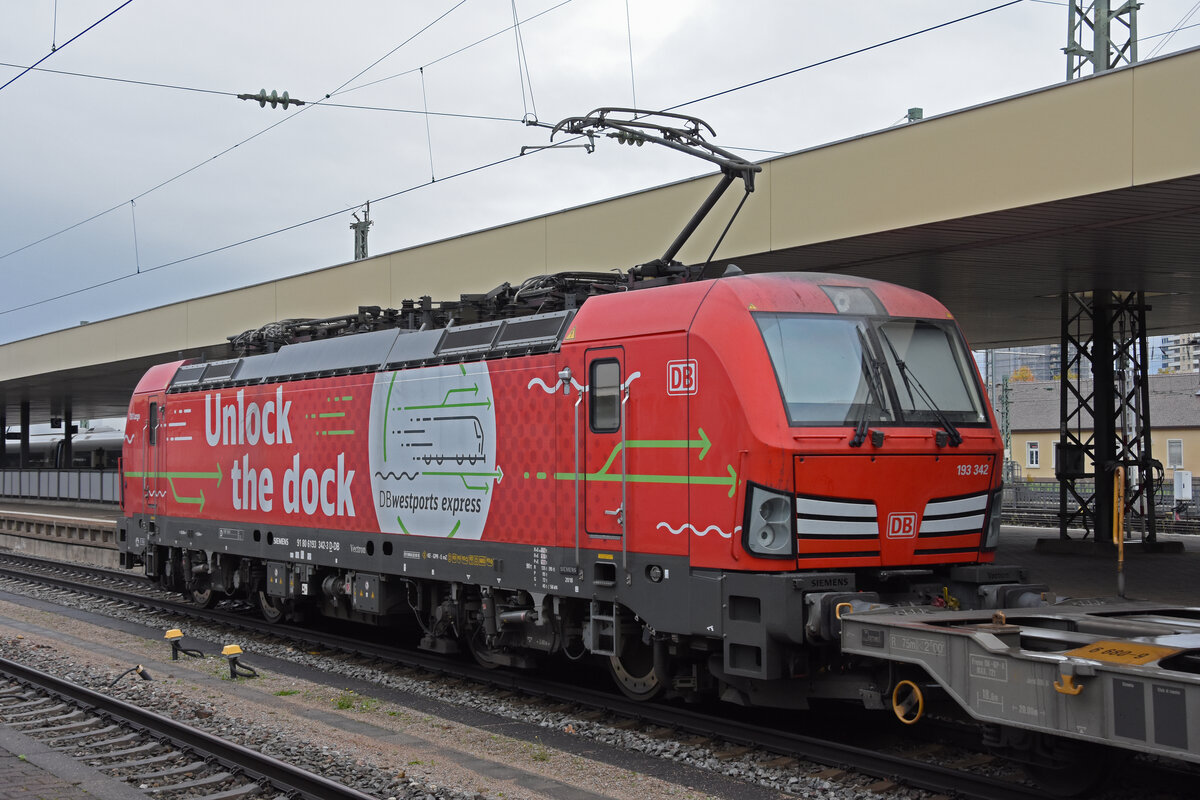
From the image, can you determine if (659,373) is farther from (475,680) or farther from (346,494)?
(346,494)

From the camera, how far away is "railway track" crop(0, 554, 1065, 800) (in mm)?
7625

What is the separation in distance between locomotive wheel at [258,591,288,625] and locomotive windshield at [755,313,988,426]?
9.55 m

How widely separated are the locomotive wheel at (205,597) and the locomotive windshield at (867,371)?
1168 cm

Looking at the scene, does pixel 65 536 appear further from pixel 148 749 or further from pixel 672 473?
pixel 672 473

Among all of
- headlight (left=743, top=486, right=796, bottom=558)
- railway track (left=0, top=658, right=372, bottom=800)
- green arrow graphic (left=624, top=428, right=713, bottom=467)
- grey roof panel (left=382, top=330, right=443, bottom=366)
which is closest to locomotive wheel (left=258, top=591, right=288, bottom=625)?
railway track (left=0, top=658, right=372, bottom=800)

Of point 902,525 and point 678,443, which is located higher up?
point 678,443

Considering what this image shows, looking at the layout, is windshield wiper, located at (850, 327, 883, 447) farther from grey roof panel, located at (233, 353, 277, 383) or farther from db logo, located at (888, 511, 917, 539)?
grey roof panel, located at (233, 353, 277, 383)

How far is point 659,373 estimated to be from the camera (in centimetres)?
912

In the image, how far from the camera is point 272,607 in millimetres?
15945

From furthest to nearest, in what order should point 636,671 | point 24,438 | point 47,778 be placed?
1. point 24,438
2. point 636,671
3. point 47,778

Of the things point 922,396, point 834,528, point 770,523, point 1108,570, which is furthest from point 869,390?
point 1108,570

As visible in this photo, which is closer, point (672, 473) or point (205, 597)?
point (672, 473)

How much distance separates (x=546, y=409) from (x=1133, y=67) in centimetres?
718

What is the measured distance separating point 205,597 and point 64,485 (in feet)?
98.6
